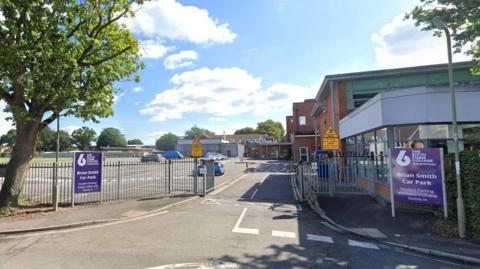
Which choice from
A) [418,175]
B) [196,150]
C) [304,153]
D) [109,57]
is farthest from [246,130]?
→ [418,175]

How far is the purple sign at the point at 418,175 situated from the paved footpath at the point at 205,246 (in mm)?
2883

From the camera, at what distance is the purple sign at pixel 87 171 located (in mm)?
11570

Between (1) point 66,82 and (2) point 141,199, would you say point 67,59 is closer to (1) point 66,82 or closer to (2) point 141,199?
(1) point 66,82

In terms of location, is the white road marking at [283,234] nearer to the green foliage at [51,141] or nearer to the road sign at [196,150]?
the road sign at [196,150]

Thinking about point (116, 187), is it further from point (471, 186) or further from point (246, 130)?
point (246, 130)

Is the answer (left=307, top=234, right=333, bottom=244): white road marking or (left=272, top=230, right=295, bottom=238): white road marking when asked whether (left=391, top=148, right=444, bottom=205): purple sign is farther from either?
(left=272, top=230, right=295, bottom=238): white road marking

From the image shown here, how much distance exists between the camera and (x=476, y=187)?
7.70 metres

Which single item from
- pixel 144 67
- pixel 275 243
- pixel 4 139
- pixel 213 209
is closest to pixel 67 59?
pixel 144 67

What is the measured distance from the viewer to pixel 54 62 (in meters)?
9.81

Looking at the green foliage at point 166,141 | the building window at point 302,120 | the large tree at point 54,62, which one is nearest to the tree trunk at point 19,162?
the large tree at point 54,62

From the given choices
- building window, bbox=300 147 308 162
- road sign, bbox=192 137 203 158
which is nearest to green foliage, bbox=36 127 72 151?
building window, bbox=300 147 308 162

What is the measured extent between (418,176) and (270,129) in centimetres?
10764

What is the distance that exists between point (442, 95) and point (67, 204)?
1551 centimetres

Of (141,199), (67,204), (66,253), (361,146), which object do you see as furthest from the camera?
(361,146)
